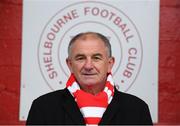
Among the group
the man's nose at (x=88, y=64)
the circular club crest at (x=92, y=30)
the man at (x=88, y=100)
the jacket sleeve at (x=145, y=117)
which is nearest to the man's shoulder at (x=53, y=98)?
the man at (x=88, y=100)

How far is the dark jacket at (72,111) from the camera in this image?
4.75 feet

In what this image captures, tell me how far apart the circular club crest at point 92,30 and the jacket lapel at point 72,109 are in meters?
0.72

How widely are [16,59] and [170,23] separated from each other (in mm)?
878

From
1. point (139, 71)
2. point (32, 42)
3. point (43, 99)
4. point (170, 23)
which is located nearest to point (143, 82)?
point (139, 71)

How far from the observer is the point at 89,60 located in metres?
1.46

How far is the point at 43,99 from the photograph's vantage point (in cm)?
151

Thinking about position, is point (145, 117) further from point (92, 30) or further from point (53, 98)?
point (92, 30)

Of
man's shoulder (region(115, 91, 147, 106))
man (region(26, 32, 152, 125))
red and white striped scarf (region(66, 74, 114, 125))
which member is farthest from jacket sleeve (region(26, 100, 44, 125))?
man's shoulder (region(115, 91, 147, 106))

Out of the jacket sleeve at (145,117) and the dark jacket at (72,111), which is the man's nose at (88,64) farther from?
the jacket sleeve at (145,117)

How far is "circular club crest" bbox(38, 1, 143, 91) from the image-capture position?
221 cm

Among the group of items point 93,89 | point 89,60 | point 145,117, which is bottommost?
point 145,117

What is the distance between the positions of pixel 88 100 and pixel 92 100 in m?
0.02

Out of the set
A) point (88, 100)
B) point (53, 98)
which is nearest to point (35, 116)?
point (53, 98)

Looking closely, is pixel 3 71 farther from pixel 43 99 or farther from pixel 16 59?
pixel 43 99
